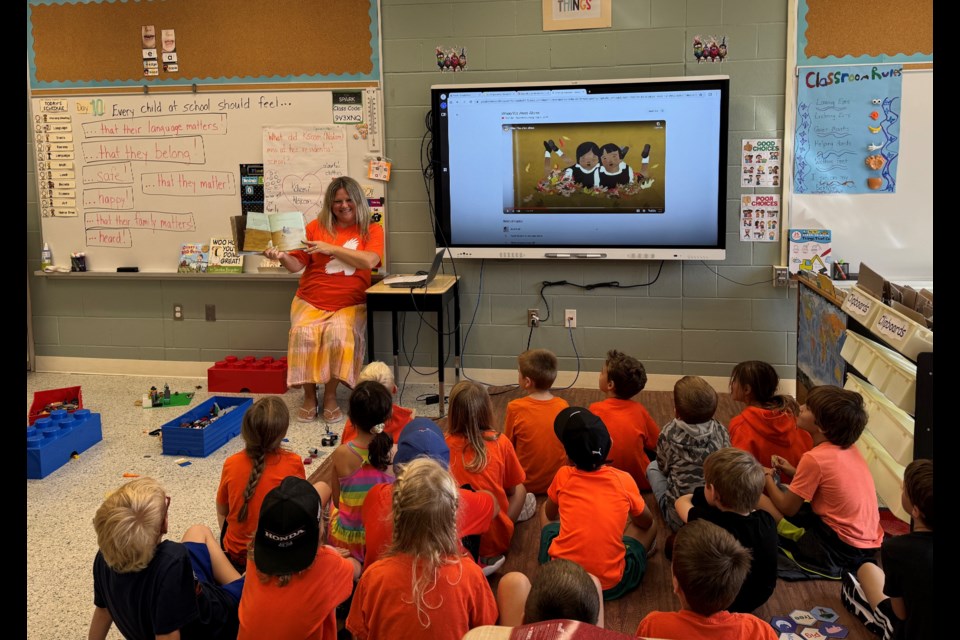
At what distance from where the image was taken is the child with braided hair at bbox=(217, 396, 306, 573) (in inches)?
95.0

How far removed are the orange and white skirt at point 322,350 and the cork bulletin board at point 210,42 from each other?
5.06 feet

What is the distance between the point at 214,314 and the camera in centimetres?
527

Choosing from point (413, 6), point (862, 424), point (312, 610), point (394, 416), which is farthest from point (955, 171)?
point (413, 6)

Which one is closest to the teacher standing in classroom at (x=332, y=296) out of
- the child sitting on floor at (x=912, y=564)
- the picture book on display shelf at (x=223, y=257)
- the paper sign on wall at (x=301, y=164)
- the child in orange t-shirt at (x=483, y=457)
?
the paper sign on wall at (x=301, y=164)

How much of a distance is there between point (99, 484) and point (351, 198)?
205 centimetres

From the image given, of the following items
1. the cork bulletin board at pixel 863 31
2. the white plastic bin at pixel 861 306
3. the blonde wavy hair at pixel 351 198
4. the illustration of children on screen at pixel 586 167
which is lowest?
the white plastic bin at pixel 861 306

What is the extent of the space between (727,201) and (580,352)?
130cm

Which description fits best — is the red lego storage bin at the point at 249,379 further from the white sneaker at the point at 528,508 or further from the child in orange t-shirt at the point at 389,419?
the white sneaker at the point at 528,508

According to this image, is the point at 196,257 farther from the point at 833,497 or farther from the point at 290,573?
the point at 833,497

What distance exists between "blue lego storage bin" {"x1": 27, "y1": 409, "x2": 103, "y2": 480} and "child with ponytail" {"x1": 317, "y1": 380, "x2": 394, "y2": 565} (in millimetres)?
1742

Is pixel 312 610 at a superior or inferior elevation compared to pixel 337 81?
inferior

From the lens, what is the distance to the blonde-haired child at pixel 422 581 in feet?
5.59

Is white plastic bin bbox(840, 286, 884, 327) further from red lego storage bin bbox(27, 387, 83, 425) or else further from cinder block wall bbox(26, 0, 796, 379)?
red lego storage bin bbox(27, 387, 83, 425)

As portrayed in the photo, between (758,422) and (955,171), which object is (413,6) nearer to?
(758,422)
